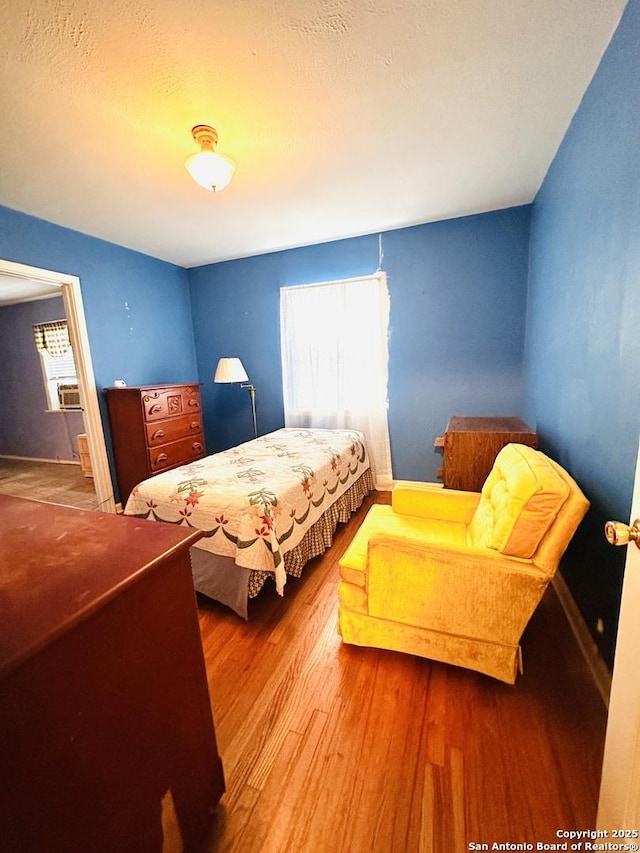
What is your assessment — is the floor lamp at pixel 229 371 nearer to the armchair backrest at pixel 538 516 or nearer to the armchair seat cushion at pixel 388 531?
the armchair seat cushion at pixel 388 531

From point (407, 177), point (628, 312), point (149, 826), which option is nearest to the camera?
point (149, 826)

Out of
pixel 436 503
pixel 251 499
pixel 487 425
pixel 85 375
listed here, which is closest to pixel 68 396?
pixel 85 375

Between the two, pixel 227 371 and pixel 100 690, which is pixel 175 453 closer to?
pixel 227 371

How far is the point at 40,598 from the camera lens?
59 cm

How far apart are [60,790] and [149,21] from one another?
2.14 metres

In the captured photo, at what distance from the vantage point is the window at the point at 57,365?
4625 mm

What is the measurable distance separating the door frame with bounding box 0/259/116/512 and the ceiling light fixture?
1.75 meters

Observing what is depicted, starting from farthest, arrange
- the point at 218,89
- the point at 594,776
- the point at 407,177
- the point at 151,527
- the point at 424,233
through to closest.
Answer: the point at 424,233
the point at 407,177
the point at 218,89
the point at 594,776
the point at 151,527

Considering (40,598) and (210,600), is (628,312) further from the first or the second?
(210,600)

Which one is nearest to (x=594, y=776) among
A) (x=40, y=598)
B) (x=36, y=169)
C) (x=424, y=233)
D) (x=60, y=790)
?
(x=60, y=790)

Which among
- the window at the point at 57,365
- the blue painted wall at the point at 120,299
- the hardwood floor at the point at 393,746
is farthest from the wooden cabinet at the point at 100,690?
the window at the point at 57,365

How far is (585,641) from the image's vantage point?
1.40m

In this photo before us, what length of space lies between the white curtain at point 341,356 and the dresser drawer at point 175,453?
1.10 m

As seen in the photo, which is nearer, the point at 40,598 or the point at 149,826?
the point at 40,598
